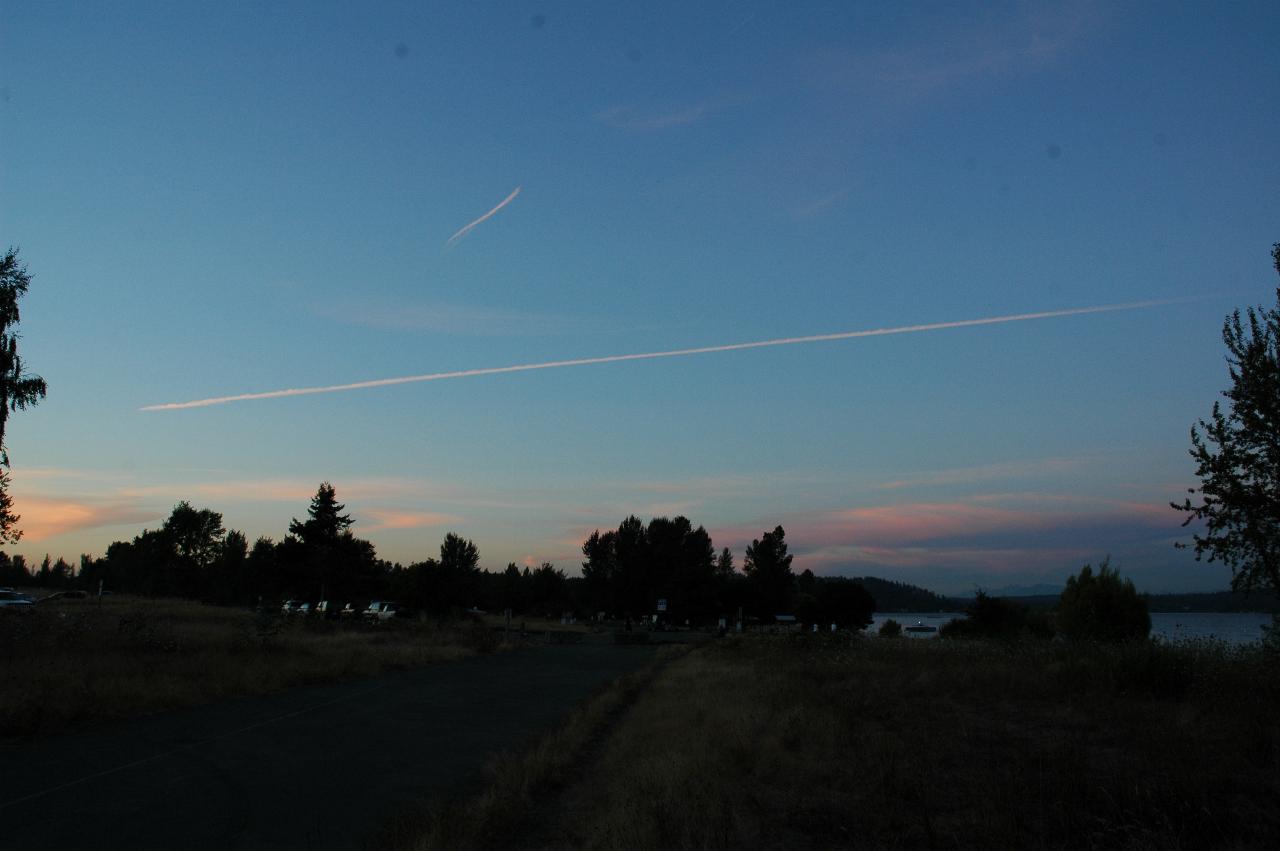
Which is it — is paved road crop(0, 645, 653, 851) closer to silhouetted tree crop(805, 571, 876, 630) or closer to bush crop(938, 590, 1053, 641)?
bush crop(938, 590, 1053, 641)

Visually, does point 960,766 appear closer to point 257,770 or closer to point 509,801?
point 509,801

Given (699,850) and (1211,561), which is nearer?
(699,850)

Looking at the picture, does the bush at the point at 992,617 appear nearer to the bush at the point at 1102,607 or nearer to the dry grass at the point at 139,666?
the bush at the point at 1102,607

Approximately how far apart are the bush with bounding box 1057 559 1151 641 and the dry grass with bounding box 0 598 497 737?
26547 mm

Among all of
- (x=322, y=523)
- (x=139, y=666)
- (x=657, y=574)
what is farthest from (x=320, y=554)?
(x=139, y=666)

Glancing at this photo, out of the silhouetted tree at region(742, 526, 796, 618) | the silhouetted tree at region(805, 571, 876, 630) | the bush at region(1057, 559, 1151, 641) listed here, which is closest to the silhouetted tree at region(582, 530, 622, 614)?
the silhouetted tree at region(742, 526, 796, 618)

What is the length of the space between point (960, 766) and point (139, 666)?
1990cm

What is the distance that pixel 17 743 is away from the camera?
1349 cm

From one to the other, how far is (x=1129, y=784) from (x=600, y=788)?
6254 millimetres

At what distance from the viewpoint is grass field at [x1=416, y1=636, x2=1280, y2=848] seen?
290 inches

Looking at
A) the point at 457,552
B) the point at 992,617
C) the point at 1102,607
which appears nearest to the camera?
the point at 1102,607

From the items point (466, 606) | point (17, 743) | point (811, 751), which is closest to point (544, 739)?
point (811, 751)

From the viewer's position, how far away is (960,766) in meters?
9.70

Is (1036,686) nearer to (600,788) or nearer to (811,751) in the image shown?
(811,751)
